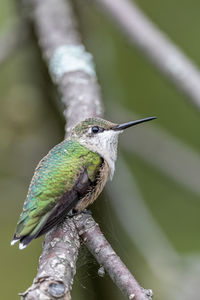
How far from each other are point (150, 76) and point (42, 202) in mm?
2782

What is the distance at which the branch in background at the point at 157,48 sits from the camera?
329 cm

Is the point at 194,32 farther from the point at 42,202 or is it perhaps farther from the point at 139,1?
the point at 42,202

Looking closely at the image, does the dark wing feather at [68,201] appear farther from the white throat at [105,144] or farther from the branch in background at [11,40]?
the branch in background at [11,40]

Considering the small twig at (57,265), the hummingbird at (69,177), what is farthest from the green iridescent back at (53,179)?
the small twig at (57,265)

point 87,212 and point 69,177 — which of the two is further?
point 87,212

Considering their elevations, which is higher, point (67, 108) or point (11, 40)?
point (11, 40)

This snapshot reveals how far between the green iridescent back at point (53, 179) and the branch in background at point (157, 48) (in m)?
0.67

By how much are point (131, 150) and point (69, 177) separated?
1.89 m

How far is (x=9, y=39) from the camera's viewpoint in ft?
15.0

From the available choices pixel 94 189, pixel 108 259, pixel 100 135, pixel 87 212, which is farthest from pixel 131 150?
pixel 108 259

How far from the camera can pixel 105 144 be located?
11.4 feet

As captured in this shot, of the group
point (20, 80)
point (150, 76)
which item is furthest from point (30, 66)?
point (150, 76)

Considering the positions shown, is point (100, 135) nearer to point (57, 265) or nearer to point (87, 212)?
point (87, 212)

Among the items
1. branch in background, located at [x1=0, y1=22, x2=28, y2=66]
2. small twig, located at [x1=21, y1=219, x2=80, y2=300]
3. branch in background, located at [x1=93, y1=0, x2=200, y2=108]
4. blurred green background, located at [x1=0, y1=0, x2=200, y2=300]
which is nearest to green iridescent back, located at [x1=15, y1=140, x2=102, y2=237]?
small twig, located at [x1=21, y1=219, x2=80, y2=300]
